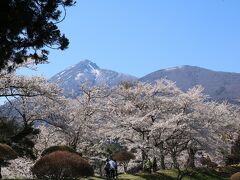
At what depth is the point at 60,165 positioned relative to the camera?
76.7 feet

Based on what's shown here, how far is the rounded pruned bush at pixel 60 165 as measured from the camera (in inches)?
923

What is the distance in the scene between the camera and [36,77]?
91.0 feet

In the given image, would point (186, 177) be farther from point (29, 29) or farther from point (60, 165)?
point (29, 29)

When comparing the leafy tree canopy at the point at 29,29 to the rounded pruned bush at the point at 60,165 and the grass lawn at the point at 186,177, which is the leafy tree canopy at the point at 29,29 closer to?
the rounded pruned bush at the point at 60,165

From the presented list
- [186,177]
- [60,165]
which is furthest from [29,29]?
[186,177]

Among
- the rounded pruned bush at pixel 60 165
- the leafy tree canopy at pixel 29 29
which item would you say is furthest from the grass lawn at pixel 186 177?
the leafy tree canopy at pixel 29 29

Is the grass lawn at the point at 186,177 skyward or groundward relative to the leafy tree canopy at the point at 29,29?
groundward

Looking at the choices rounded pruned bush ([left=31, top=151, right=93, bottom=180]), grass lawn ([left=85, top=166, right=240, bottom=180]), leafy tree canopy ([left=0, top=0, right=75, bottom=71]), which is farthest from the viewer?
grass lawn ([left=85, top=166, right=240, bottom=180])

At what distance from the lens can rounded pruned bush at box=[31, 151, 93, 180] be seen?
23438 millimetres

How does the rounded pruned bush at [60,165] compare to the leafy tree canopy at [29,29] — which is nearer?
the leafy tree canopy at [29,29]

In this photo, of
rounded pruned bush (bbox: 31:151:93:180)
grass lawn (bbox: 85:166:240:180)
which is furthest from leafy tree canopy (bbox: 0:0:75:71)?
grass lawn (bbox: 85:166:240:180)

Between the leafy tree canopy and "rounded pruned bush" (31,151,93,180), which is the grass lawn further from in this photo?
the leafy tree canopy

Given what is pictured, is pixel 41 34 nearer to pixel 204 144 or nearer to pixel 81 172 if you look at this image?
pixel 81 172

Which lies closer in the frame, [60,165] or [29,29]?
[29,29]
